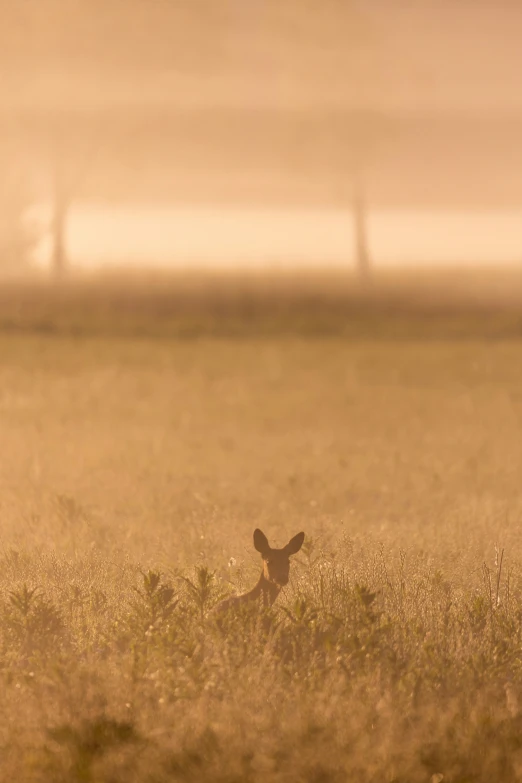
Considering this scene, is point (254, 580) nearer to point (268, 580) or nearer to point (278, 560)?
point (268, 580)

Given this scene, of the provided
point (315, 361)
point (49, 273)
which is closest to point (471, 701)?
point (315, 361)

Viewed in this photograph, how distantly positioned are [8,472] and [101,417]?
5.03 metres

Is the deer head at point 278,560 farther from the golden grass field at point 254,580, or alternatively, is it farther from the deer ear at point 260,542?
the golden grass field at point 254,580

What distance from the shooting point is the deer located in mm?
5652

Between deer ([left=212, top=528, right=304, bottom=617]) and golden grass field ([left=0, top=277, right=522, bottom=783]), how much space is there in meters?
0.15

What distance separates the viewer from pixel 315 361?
964 inches

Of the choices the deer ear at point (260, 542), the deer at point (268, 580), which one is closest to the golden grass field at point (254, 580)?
the deer at point (268, 580)

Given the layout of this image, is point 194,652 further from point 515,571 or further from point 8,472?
point 8,472

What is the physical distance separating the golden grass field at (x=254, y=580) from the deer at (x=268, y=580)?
151 mm

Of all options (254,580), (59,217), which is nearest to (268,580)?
(254,580)

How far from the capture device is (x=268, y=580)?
5832 mm

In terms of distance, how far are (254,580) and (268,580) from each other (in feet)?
3.32

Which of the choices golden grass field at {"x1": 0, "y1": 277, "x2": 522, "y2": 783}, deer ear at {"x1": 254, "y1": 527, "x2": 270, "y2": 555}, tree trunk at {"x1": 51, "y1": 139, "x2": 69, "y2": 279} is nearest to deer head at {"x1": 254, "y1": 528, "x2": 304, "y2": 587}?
deer ear at {"x1": 254, "y1": 527, "x2": 270, "y2": 555}

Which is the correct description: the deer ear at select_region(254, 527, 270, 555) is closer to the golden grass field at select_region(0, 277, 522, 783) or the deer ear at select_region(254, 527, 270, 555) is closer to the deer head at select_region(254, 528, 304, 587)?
the deer head at select_region(254, 528, 304, 587)
